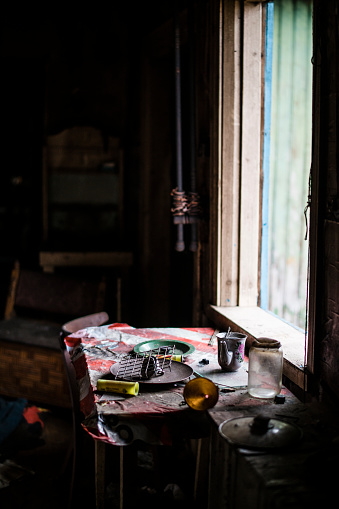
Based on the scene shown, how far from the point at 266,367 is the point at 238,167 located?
1553 millimetres

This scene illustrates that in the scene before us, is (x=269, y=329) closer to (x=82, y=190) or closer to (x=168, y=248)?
(x=168, y=248)

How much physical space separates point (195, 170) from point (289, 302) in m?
1.39

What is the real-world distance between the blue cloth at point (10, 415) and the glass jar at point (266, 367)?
7.63 ft

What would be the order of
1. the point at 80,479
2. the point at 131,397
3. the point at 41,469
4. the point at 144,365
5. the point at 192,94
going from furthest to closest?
the point at 192,94 < the point at 41,469 < the point at 80,479 < the point at 144,365 < the point at 131,397

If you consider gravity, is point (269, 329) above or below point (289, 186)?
below

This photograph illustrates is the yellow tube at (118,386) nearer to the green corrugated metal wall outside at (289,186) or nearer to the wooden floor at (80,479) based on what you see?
the wooden floor at (80,479)

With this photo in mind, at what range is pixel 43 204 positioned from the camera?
5.39 meters

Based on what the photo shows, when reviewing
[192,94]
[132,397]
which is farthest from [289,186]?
[132,397]

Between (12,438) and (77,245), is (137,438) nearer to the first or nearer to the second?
(12,438)

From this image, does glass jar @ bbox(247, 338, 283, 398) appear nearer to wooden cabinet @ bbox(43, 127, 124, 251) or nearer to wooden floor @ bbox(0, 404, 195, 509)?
wooden floor @ bbox(0, 404, 195, 509)

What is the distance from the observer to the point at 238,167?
3.30 metres

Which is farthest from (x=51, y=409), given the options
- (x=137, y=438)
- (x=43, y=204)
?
(x=137, y=438)

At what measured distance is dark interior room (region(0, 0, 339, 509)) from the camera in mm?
1990

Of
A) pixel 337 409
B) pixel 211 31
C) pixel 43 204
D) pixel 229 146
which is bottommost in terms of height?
pixel 337 409
